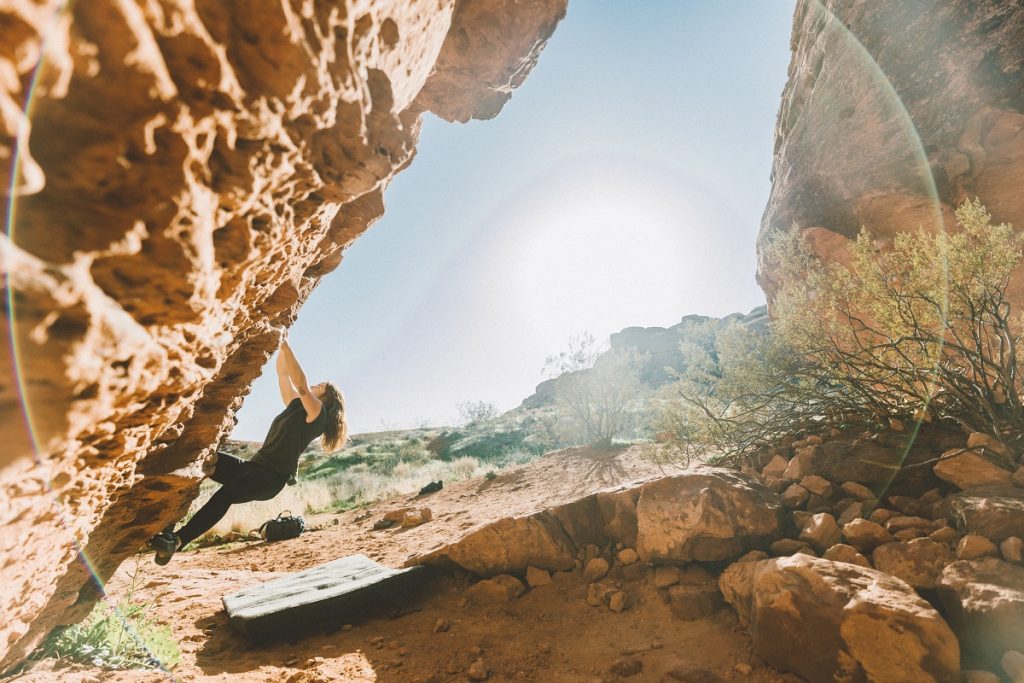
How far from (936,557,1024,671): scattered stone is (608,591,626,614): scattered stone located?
1.89m

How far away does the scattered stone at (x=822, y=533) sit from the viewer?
9.95ft

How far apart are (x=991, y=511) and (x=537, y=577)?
3090mm

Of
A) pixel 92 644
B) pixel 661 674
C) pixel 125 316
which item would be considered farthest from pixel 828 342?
pixel 92 644

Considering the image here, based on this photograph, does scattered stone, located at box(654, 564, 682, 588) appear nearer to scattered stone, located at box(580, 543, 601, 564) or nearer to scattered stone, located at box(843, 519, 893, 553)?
scattered stone, located at box(580, 543, 601, 564)

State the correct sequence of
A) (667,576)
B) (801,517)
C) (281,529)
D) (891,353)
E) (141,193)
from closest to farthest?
(141,193) → (801,517) → (667,576) → (891,353) → (281,529)

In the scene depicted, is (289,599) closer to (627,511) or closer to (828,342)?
(627,511)

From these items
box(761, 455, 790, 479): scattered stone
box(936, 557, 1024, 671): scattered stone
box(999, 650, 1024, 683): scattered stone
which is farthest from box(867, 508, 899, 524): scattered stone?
A: box(999, 650, 1024, 683): scattered stone

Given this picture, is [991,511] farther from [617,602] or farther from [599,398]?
[599,398]

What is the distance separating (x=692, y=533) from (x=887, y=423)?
7.79 feet

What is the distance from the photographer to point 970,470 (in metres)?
3.09

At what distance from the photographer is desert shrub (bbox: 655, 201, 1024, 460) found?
12.4 feet

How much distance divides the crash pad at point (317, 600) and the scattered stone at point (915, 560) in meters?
3.64

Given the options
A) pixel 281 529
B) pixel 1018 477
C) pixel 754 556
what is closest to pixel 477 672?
pixel 754 556

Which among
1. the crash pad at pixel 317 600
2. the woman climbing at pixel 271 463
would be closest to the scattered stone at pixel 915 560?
the crash pad at pixel 317 600
